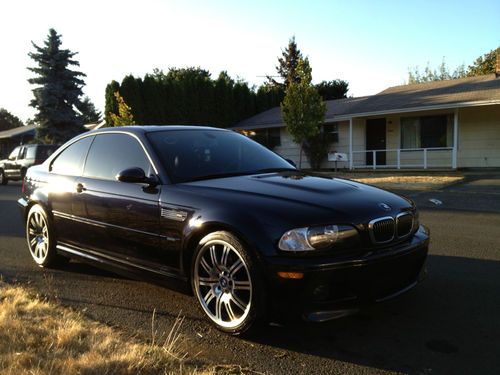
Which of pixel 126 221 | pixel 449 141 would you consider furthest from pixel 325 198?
Result: pixel 449 141

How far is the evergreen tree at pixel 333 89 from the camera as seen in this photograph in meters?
42.4

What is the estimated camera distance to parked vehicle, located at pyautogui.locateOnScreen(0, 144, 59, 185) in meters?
18.6

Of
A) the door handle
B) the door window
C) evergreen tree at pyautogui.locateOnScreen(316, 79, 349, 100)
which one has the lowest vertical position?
the door handle

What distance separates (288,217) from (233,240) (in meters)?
0.43

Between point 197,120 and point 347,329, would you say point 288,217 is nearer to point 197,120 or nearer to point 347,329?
point 347,329

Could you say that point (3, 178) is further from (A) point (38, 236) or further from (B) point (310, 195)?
(B) point (310, 195)

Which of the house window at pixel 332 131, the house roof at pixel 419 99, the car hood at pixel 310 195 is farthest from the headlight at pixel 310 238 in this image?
the house window at pixel 332 131

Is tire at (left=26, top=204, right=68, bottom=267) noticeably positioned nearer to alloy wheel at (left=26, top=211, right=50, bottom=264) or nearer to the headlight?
alloy wheel at (left=26, top=211, right=50, bottom=264)

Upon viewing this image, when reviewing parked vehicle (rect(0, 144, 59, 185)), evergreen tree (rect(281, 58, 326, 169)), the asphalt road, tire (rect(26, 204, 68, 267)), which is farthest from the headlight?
parked vehicle (rect(0, 144, 59, 185))

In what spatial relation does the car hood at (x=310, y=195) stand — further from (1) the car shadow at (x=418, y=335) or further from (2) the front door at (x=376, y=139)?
(2) the front door at (x=376, y=139)

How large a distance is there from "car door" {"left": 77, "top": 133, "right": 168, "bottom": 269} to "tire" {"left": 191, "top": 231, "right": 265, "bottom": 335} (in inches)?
18.0

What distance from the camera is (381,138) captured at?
2131cm

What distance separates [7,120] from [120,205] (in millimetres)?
85602

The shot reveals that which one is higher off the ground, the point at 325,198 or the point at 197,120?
the point at 197,120
